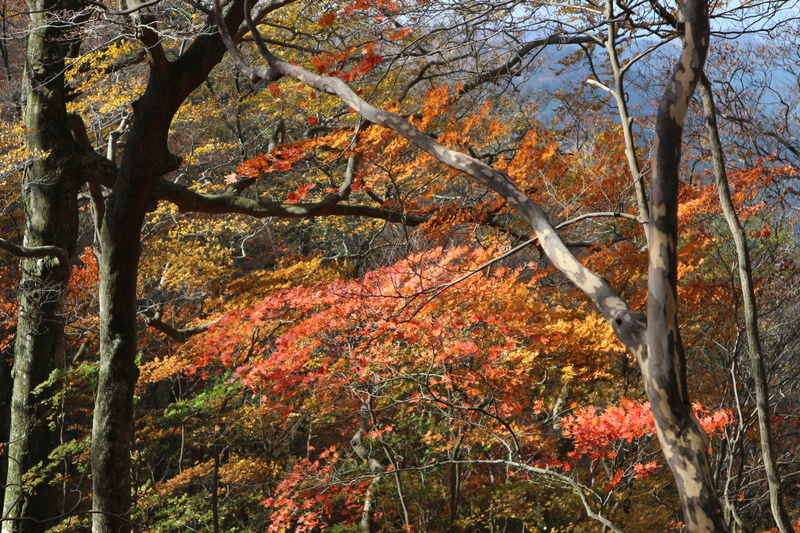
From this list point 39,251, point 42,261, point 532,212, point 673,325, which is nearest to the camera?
point 673,325

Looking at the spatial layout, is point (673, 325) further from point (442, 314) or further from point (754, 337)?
point (442, 314)

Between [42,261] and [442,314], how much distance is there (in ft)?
14.2

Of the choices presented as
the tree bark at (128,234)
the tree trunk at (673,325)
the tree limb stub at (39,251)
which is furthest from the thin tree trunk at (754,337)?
the tree limb stub at (39,251)

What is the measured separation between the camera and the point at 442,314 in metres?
6.82

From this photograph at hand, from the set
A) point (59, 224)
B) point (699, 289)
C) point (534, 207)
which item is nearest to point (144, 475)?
point (59, 224)

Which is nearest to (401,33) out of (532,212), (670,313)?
(532,212)

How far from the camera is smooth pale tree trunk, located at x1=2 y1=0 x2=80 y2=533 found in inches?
251

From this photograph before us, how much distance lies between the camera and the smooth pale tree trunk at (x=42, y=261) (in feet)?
20.9

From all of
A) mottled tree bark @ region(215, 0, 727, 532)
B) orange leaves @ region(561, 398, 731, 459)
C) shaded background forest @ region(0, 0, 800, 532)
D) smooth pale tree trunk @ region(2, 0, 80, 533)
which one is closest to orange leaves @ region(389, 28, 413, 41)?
shaded background forest @ region(0, 0, 800, 532)

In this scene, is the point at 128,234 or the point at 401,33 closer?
the point at 401,33

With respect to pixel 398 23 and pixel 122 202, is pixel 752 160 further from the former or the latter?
pixel 122 202

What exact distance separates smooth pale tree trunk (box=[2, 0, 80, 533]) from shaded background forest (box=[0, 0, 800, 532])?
0.17 metres

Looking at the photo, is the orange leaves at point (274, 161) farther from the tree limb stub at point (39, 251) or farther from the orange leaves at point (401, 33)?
the orange leaves at point (401, 33)

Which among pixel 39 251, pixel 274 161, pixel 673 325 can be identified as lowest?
pixel 673 325
